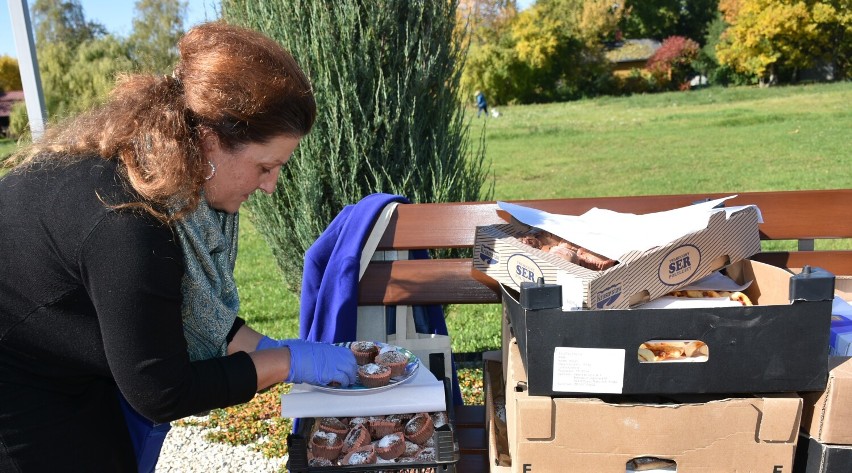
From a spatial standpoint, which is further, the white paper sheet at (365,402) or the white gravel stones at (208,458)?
the white gravel stones at (208,458)

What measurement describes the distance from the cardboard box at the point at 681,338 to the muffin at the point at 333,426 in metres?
0.49

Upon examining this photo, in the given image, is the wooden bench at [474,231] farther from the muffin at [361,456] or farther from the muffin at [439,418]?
the muffin at [361,456]

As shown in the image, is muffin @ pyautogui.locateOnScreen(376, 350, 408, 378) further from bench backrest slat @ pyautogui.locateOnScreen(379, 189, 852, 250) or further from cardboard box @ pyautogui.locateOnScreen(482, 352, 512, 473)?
bench backrest slat @ pyautogui.locateOnScreen(379, 189, 852, 250)

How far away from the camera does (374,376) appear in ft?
5.80

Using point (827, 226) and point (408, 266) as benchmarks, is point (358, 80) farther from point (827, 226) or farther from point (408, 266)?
point (827, 226)

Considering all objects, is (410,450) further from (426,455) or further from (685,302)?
(685,302)

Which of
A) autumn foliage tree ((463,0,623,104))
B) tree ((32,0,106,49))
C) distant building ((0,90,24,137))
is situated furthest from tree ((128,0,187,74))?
autumn foliage tree ((463,0,623,104))

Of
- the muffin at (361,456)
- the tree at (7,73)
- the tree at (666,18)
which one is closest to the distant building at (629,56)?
the tree at (666,18)

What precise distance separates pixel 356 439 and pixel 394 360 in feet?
0.83

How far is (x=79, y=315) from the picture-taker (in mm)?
1473

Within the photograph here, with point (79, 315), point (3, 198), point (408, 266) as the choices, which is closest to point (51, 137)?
A: point (3, 198)

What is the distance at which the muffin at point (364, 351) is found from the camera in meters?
1.90

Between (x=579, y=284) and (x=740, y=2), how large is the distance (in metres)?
40.3

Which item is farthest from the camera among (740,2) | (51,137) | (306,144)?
(740,2)
